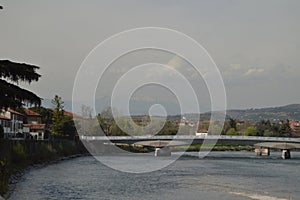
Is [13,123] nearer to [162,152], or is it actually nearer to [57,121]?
[57,121]

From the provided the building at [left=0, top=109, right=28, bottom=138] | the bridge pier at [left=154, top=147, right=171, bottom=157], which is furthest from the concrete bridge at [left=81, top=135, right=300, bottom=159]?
the building at [left=0, top=109, right=28, bottom=138]

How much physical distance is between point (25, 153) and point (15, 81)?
68.1 ft

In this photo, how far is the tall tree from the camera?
3353 centimetres

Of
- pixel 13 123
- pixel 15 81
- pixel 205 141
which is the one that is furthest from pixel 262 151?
pixel 15 81

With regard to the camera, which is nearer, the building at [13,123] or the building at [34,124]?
the building at [13,123]

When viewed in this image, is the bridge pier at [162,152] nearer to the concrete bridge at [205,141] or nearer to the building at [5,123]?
the concrete bridge at [205,141]

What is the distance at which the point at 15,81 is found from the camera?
3497 centimetres

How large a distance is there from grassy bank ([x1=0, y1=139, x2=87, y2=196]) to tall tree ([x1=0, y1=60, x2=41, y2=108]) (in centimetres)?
437

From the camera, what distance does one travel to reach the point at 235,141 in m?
99.2

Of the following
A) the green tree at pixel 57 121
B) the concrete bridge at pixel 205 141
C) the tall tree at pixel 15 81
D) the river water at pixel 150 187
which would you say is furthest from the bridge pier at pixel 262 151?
the tall tree at pixel 15 81

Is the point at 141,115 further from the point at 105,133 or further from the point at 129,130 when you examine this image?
the point at 105,133

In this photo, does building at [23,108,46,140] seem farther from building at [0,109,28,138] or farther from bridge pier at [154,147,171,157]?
bridge pier at [154,147,171,157]

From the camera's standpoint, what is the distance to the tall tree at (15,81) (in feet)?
110

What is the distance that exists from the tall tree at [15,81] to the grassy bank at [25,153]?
437cm
